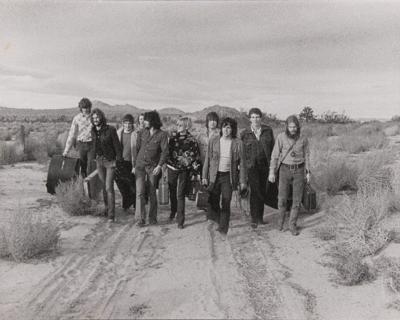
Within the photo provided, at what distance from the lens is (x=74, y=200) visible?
26.8 ft

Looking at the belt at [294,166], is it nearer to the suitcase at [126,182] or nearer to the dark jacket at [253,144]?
the dark jacket at [253,144]

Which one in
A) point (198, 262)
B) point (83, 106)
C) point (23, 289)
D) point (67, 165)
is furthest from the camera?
point (67, 165)

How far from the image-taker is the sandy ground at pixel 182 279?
454 centimetres

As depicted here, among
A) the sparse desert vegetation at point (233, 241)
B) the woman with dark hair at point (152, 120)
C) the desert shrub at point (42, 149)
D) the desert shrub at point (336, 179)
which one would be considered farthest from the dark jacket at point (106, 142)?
the desert shrub at point (42, 149)

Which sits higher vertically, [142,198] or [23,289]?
[142,198]

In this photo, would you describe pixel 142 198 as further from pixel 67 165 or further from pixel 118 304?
pixel 118 304

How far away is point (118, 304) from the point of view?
180 inches

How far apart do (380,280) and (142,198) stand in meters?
4.03

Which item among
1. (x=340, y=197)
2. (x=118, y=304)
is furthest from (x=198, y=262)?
(x=340, y=197)

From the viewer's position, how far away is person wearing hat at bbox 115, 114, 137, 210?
27.5 ft

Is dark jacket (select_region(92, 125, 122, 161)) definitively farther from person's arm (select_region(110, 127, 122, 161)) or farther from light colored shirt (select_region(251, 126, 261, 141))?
light colored shirt (select_region(251, 126, 261, 141))

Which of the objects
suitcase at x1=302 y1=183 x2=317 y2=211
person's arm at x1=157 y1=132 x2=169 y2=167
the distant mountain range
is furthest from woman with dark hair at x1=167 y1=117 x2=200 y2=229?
the distant mountain range

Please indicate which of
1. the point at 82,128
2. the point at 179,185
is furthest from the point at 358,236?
the point at 82,128

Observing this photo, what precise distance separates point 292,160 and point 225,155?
1.05 m
